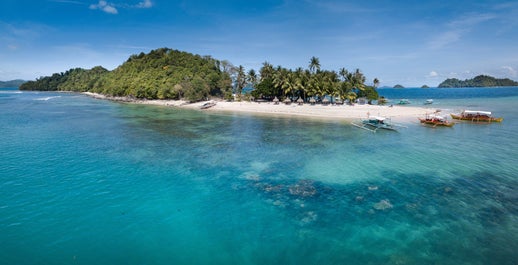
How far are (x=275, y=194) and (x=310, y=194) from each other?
8.25ft

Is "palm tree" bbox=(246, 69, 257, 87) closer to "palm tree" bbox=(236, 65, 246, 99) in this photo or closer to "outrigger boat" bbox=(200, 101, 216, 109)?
"palm tree" bbox=(236, 65, 246, 99)

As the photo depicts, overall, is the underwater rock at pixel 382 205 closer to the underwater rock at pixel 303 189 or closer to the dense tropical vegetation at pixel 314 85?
the underwater rock at pixel 303 189

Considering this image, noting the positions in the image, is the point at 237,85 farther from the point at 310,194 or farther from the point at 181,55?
the point at 310,194

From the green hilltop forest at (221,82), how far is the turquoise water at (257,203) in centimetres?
4206

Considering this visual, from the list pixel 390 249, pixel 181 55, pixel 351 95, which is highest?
pixel 181 55

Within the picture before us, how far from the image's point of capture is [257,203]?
1797 cm

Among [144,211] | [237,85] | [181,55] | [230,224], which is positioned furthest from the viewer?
[181,55]

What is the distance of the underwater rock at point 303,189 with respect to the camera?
19.5m

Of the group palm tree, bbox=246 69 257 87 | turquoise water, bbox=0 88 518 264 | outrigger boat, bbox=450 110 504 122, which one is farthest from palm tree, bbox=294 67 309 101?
turquoise water, bbox=0 88 518 264

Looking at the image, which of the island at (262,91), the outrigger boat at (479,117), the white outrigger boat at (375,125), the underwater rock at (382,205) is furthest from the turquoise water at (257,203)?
the island at (262,91)

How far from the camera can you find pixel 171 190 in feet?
65.3

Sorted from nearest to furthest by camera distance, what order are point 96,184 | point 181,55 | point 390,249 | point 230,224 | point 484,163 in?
point 390,249 < point 230,224 < point 96,184 < point 484,163 < point 181,55

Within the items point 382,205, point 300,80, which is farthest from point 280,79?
point 382,205

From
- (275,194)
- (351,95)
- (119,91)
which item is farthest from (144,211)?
(119,91)
